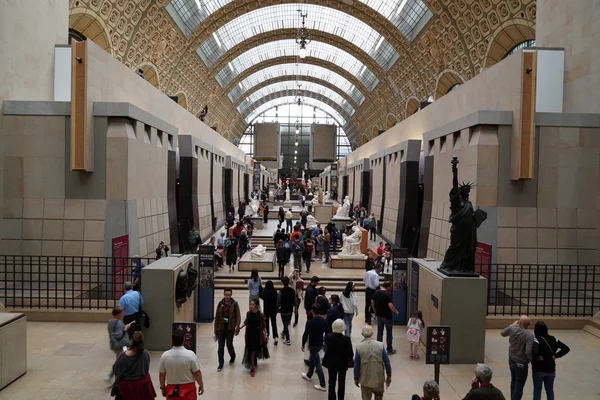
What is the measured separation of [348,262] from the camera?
15.8 m

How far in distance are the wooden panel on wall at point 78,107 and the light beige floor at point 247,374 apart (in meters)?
4.07

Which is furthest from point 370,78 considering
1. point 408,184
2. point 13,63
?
point 13,63

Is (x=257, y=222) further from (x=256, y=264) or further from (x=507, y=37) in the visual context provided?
(x=507, y=37)

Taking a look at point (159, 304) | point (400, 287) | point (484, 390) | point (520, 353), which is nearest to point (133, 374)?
point (159, 304)

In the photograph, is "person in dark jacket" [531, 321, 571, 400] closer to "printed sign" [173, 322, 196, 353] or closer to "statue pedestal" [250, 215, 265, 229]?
"printed sign" [173, 322, 196, 353]

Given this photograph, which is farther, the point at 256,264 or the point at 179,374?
the point at 256,264

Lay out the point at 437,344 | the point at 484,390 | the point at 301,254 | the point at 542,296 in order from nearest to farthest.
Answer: the point at 484,390, the point at 437,344, the point at 542,296, the point at 301,254

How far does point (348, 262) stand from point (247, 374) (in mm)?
9062

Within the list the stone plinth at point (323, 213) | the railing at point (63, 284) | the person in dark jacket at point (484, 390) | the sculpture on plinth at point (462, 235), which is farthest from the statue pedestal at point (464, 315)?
the stone plinth at point (323, 213)

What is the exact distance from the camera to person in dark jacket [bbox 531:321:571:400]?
571cm

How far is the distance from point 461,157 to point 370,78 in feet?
119

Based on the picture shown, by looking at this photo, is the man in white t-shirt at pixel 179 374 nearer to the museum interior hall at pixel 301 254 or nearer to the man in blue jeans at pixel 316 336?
the museum interior hall at pixel 301 254

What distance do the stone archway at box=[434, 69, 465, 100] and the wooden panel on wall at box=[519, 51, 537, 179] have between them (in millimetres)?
17410

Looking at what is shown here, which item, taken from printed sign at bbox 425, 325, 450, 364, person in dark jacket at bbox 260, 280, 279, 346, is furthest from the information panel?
printed sign at bbox 425, 325, 450, 364
